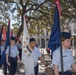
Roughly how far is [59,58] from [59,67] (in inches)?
8.1

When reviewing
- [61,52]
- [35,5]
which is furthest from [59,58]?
[35,5]

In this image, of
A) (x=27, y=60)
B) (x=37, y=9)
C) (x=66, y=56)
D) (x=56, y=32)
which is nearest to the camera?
(x=66, y=56)

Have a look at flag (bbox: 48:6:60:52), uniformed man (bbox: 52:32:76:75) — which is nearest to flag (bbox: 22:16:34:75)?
flag (bbox: 48:6:60:52)

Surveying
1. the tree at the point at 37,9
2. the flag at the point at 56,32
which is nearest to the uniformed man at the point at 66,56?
the flag at the point at 56,32

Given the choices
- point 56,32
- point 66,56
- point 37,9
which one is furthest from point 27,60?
point 37,9

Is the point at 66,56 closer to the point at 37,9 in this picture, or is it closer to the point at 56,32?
the point at 56,32

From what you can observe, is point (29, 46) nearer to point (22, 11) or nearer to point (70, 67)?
point (70, 67)

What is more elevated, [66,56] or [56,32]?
[56,32]

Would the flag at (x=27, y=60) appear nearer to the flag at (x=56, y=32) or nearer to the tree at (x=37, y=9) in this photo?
the flag at (x=56, y=32)

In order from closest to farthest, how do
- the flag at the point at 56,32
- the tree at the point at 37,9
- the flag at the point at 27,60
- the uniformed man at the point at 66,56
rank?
the uniformed man at the point at 66,56 < the flag at the point at 56,32 < the flag at the point at 27,60 < the tree at the point at 37,9

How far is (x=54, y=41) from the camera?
5520mm

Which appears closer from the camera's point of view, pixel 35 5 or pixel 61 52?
pixel 61 52

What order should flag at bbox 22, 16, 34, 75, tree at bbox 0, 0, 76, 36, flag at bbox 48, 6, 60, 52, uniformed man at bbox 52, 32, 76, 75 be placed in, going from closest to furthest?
uniformed man at bbox 52, 32, 76, 75 → flag at bbox 48, 6, 60, 52 → flag at bbox 22, 16, 34, 75 → tree at bbox 0, 0, 76, 36

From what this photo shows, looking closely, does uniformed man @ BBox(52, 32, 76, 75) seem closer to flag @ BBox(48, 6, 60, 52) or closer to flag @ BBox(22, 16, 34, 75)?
flag @ BBox(48, 6, 60, 52)
